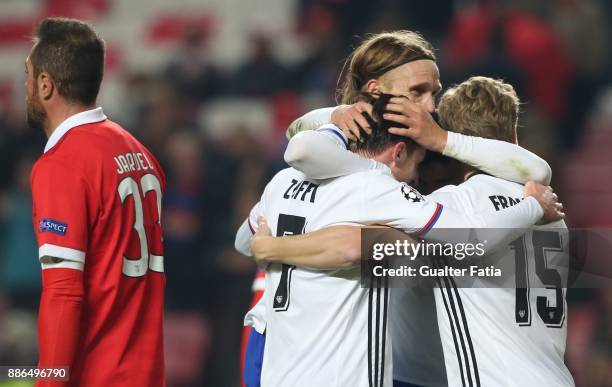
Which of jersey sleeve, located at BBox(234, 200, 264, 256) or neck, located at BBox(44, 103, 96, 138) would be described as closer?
neck, located at BBox(44, 103, 96, 138)

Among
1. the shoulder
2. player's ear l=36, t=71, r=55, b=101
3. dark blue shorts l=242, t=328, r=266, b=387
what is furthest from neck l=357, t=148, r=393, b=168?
player's ear l=36, t=71, r=55, b=101

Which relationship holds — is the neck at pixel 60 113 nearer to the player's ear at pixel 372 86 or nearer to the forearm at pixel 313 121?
the forearm at pixel 313 121

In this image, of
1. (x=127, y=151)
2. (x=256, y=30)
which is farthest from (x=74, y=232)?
(x=256, y=30)

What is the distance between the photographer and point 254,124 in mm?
9008

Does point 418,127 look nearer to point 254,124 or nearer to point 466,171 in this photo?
point 466,171

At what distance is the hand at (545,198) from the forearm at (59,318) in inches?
56.6

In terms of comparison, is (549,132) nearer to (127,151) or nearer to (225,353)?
(225,353)

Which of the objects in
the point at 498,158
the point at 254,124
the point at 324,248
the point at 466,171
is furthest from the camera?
the point at 254,124

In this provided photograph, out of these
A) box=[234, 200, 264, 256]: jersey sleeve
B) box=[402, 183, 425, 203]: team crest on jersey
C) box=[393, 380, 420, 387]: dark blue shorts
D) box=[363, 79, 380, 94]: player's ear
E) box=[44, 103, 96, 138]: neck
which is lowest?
box=[393, 380, 420, 387]: dark blue shorts

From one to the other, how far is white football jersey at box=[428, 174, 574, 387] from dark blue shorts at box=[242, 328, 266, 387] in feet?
2.09

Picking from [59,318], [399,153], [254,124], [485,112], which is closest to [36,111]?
[59,318]

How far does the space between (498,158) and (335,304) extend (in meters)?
0.72

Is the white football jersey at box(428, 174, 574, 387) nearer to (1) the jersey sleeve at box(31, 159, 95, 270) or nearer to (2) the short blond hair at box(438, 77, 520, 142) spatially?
(2) the short blond hair at box(438, 77, 520, 142)

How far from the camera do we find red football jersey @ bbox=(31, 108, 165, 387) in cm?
320
